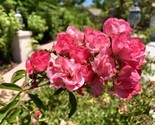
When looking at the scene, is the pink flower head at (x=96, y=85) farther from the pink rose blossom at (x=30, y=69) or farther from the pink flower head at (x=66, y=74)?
the pink rose blossom at (x=30, y=69)

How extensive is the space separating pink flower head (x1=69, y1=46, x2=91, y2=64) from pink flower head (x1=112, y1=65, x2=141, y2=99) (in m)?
0.12

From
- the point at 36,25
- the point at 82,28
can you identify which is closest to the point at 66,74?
the point at 82,28

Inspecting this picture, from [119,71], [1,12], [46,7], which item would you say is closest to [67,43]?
[119,71]

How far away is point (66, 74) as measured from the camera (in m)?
1.13

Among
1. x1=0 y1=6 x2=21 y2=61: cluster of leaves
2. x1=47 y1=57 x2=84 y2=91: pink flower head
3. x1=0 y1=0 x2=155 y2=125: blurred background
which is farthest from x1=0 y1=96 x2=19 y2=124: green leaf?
x1=0 y1=6 x2=21 y2=61: cluster of leaves

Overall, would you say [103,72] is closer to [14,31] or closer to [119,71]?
[119,71]

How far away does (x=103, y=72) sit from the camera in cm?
114

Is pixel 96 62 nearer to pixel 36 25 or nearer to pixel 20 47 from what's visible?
pixel 20 47

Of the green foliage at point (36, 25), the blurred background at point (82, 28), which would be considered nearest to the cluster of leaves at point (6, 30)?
the blurred background at point (82, 28)

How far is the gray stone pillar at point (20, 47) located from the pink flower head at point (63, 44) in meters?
6.70

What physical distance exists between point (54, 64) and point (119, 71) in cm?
21

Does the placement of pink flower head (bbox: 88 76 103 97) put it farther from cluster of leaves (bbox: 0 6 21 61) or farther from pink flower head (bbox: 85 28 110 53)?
cluster of leaves (bbox: 0 6 21 61)

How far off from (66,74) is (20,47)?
684 cm

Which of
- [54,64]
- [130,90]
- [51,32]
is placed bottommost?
[51,32]
